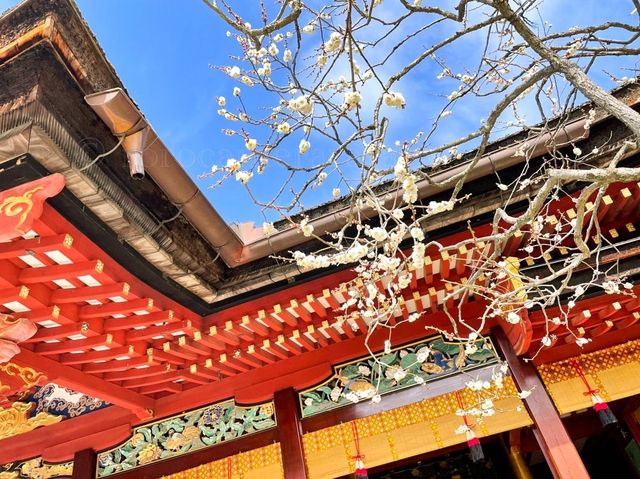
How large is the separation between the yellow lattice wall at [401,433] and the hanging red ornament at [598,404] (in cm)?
72

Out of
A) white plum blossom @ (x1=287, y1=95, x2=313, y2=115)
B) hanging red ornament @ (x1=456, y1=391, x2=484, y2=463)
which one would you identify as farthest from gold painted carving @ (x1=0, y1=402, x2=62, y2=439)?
white plum blossom @ (x1=287, y1=95, x2=313, y2=115)

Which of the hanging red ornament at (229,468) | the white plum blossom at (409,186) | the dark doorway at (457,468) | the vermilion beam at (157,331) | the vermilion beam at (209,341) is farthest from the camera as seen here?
the dark doorway at (457,468)

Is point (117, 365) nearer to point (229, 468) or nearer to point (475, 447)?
point (229, 468)

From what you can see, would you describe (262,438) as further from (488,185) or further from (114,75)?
(114,75)

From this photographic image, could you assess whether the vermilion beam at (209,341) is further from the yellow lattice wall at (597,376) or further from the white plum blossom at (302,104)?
the yellow lattice wall at (597,376)

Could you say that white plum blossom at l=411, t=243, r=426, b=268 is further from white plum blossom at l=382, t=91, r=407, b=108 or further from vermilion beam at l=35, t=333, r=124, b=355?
vermilion beam at l=35, t=333, r=124, b=355

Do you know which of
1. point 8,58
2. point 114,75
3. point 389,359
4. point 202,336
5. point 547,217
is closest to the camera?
A: point 8,58

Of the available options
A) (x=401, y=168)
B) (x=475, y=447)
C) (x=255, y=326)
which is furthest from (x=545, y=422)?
(x=401, y=168)

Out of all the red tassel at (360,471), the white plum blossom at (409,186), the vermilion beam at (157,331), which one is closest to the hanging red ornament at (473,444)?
the red tassel at (360,471)

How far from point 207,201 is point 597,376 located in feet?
14.8

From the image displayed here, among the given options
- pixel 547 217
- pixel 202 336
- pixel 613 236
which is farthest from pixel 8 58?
pixel 613 236

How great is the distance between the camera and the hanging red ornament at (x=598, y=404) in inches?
184

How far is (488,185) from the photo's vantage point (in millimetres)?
4359

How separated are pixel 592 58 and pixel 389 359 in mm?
3652
